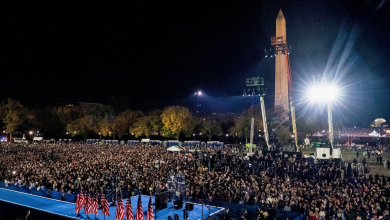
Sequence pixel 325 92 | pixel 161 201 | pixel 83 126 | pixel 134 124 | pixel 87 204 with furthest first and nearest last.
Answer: pixel 83 126
pixel 134 124
pixel 325 92
pixel 161 201
pixel 87 204

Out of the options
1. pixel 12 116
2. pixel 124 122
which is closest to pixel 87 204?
pixel 124 122

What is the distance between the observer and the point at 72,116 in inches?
3184

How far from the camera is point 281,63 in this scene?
78.9 m

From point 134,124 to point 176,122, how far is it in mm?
10446

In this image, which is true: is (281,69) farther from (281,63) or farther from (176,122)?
(176,122)

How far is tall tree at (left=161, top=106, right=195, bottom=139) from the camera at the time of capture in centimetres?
6203

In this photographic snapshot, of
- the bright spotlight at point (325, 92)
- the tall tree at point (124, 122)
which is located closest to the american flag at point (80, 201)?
the bright spotlight at point (325, 92)

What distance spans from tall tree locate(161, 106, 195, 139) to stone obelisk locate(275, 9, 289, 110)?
96.5 ft

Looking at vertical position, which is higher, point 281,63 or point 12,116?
point 281,63

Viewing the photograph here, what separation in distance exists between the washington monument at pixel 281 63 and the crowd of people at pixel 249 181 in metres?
53.9

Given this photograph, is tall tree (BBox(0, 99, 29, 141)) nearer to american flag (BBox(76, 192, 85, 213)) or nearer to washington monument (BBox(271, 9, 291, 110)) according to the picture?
american flag (BBox(76, 192, 85, 213))

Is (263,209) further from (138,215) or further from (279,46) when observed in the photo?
(279,46)

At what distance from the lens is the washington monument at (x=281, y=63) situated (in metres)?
77.1

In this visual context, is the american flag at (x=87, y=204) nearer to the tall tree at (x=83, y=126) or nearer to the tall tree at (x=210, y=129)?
the tall tree at (x=210, y=129)
